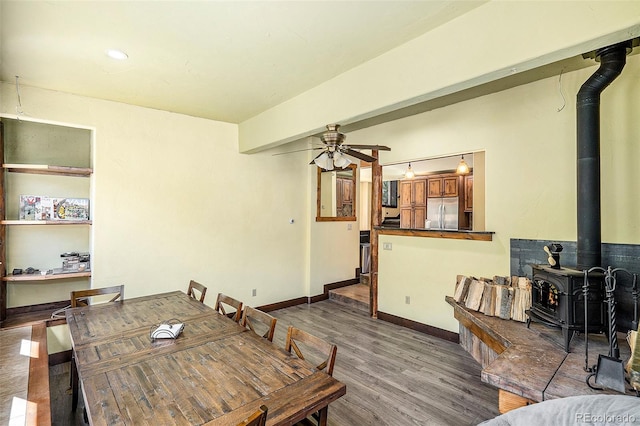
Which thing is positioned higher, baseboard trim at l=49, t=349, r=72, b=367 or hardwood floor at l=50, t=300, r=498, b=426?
baseboard trim at l=49, t=349, r=72, b=367

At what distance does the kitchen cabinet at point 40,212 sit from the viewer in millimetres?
3055

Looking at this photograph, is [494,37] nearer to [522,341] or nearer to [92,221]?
[522,341]

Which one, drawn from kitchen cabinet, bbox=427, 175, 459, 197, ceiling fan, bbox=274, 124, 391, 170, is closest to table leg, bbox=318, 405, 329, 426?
ceiling fan, bbox=274, 124, 391, 170

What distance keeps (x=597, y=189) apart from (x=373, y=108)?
5.96ft

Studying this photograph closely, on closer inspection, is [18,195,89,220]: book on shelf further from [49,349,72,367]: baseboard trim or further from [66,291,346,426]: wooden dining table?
[66,291,346,426]: wooden dining table

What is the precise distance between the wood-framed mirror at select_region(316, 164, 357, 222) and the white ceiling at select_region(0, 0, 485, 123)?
8.53ft

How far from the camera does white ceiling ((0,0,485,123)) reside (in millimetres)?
1818

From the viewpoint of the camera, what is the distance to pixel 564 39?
5.08 ft

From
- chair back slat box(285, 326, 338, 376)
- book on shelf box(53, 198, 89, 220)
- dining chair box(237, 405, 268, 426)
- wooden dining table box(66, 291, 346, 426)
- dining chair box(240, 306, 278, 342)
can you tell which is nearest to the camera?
dining chair box(237, 405, 268, 426)

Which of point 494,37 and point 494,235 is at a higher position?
point 494,37

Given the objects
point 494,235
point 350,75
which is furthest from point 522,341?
point 350,75

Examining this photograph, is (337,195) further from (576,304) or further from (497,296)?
(576,304)

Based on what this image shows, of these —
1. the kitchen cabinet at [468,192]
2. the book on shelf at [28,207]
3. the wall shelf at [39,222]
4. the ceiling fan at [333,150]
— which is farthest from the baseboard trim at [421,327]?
the book on shelf at [28,207]

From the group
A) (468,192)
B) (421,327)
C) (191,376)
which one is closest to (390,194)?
(468,192)
